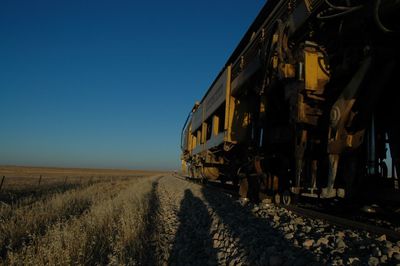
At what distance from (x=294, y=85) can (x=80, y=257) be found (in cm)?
376

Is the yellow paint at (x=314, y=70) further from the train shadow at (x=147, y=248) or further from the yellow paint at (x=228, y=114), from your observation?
the yellow paint at (x=228, y=114)

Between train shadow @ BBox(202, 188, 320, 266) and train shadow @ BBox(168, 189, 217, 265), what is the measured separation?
0.30 meters

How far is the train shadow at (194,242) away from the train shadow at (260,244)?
0.98ft

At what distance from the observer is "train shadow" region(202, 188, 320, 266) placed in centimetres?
314

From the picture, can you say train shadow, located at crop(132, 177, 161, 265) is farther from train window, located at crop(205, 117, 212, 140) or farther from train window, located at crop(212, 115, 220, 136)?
train window, located at crop(205, 117, 212, 140)

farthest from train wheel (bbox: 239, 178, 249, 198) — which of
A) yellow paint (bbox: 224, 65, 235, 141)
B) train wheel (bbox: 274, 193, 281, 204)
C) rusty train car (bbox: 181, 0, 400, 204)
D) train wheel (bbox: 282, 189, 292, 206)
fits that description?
train wheel (bbox: 282, 189, 292, 206)

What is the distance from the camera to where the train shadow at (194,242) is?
4.08 meters

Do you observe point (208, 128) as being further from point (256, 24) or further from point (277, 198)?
point (277, 198)

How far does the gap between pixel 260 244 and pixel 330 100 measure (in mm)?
2197

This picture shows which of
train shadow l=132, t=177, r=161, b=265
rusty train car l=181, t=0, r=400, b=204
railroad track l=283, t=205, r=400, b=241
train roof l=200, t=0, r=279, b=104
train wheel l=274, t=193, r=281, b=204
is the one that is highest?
train roof l=200, t=0, r=279, b=104

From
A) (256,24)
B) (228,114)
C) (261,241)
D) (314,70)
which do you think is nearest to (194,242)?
(261,241)

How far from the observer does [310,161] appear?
15.8 feet

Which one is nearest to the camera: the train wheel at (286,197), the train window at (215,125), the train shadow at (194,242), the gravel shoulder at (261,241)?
the gravel shoulder at (261,241)

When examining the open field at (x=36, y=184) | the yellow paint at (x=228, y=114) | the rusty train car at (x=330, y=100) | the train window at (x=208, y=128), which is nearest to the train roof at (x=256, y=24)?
the rusty train car at (x=330, y=100)
